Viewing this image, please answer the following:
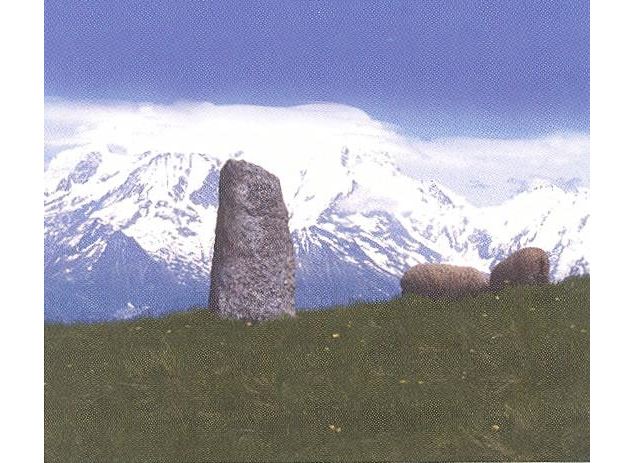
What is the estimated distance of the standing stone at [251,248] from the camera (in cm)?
1173

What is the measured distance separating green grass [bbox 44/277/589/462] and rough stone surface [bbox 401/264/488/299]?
1651 mm

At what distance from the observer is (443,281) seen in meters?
13.5

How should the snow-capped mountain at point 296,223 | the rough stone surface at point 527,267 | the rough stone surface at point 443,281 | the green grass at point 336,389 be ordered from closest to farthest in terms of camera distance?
the green grass at point 336,389
the snow-capped mountain at point 296,223
the rough stone surface at point 527,267
the rough stone surface at point 443,281

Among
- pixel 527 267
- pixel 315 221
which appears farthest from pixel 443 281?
pixel 315 221

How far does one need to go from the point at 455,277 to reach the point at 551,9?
13.9 ft

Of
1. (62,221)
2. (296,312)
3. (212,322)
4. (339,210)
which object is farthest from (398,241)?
(62,221)

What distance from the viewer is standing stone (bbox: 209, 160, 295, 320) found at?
11.7m

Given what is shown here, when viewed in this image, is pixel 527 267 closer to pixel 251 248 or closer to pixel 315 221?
pixel 315 221

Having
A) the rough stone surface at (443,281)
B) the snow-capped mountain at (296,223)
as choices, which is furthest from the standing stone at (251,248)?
the rough stone surface at (443,281)

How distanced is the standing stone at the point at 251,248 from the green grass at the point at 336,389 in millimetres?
386

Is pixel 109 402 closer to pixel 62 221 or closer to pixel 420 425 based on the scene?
pixel 62 221

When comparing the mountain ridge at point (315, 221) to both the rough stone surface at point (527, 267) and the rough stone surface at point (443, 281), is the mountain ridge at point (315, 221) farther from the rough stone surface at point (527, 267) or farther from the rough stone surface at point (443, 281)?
the rough stone surface at point (443, 281)

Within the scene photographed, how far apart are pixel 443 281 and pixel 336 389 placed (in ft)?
13.8

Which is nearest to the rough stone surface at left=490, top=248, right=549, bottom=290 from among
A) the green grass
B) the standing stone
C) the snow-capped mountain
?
the snow-capped mountain
